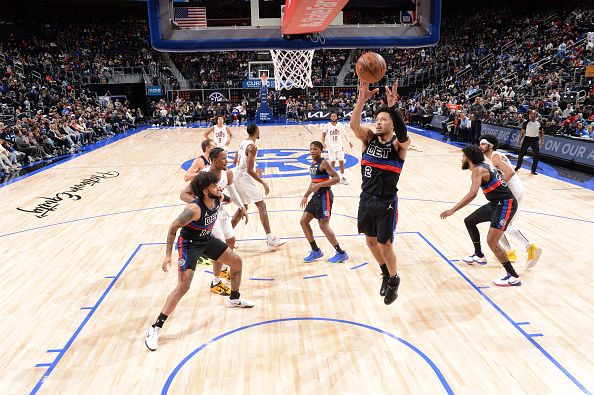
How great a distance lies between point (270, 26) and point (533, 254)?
4.72m

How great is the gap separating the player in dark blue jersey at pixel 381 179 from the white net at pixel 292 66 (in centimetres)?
903

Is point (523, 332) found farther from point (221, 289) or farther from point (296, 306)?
point (221, 289)

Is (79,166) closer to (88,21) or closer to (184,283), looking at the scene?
(184,283)

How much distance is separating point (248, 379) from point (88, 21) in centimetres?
3852

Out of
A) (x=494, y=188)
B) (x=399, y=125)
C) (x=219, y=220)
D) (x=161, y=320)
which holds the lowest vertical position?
(x=161, y=320)

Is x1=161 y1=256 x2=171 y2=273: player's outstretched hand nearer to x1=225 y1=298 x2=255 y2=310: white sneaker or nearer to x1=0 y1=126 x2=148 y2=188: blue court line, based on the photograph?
x1=225 y1=298 x2=255 y2=310: white sneaker

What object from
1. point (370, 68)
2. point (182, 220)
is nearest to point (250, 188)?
point (182, 220)

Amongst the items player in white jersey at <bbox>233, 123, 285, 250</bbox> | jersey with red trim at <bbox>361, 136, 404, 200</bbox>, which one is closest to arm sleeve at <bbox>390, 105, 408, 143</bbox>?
jersey with red trim at <bbox>361, 136, 404, 200</bbox>

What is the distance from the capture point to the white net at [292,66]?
44.0 feet

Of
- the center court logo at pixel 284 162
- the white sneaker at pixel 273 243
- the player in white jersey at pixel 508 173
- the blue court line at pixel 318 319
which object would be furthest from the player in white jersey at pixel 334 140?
the blue court line at pixel 318 319

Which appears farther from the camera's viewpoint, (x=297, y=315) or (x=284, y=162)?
(x=284, y=162)

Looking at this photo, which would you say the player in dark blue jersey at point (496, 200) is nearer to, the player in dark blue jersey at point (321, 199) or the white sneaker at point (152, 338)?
the player in dark blue jersey at point (321, 199)

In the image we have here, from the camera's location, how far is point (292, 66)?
45.2 ft

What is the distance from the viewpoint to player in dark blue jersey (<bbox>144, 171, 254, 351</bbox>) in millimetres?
4168
